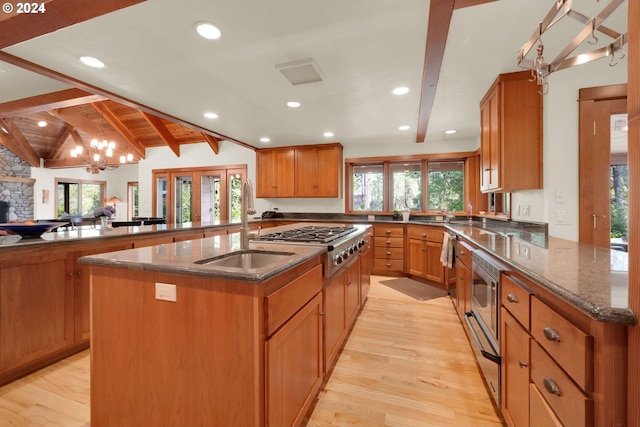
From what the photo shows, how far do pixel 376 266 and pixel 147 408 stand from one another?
3.83 metres

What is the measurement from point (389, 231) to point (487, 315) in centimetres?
285

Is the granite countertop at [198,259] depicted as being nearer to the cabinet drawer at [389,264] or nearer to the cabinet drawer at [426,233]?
the cabinet drawer at [426,233]

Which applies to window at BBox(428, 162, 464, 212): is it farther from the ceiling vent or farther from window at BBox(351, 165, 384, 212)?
the ceiling vent

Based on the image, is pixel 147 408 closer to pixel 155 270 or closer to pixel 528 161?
pixel 155 270

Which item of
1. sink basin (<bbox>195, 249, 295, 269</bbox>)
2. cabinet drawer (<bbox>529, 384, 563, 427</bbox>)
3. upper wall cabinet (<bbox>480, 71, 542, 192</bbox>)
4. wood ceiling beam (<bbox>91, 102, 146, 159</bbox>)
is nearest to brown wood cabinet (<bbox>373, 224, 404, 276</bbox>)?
upper wall cabinet (<bbox>480, 71, 542, 192</bbox>)

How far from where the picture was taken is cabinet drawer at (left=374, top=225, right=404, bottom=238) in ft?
14.8

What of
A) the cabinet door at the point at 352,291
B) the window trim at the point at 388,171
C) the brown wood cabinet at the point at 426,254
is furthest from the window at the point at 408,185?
the cabinet door at the point at 352,291

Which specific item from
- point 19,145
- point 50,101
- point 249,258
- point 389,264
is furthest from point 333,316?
point 19,145

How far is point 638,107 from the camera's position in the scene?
637 millimetres

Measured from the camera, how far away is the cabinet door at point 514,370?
3.76 feet

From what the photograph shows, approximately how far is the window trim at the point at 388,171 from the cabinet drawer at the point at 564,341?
4.05 m

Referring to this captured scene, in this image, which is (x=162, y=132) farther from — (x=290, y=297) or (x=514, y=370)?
(x=514, y=370)

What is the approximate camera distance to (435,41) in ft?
6.15

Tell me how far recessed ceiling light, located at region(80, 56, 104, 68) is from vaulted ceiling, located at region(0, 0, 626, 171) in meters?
0.06
